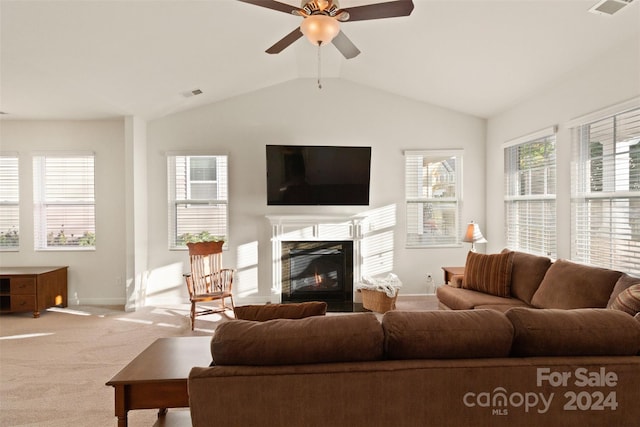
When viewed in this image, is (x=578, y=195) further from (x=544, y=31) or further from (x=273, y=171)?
(x=273, y=171)

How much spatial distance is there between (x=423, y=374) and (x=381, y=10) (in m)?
→ 2.21

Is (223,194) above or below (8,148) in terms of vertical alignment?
below

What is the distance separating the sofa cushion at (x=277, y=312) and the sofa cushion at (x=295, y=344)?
1.07ft

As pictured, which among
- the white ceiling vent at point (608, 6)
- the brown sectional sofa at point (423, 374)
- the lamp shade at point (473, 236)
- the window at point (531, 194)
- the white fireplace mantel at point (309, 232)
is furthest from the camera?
the white fireplace mantel at point (309, 232)

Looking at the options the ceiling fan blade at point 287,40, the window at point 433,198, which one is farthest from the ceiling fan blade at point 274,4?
the window at point 433,198

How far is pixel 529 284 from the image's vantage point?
3.57 meters

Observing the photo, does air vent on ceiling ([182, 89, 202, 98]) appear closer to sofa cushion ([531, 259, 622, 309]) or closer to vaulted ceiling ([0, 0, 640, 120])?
vaulted ceiling ([0, 0, 640, 120])

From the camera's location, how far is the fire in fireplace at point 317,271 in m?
5.39

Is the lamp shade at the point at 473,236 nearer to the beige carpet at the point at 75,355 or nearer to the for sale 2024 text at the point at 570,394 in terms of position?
the beige carpet at the point at 75,355

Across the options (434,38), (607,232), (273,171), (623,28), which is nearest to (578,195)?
(607,232)

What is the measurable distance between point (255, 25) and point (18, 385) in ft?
12.7

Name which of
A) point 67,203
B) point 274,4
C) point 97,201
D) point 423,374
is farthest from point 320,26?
point 67,203

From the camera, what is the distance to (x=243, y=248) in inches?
217

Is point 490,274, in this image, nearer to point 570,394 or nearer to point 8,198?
point 570,394
